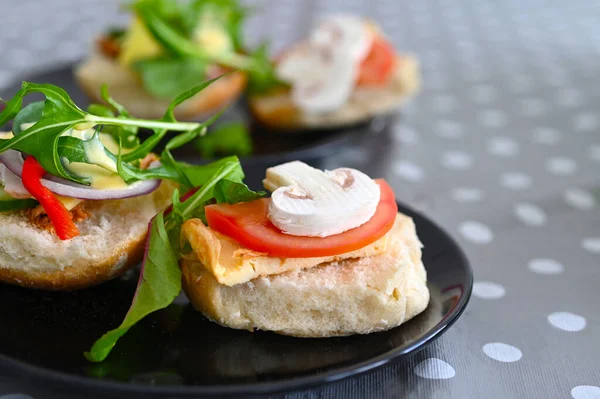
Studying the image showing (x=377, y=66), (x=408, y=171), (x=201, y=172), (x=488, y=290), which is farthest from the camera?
(x=377, y=66)

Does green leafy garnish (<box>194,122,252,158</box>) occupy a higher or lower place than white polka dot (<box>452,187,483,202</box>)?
higher

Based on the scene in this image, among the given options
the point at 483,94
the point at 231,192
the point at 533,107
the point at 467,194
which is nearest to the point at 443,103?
the point at 483,94

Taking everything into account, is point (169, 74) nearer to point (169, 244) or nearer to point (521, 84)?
point (169, 244)

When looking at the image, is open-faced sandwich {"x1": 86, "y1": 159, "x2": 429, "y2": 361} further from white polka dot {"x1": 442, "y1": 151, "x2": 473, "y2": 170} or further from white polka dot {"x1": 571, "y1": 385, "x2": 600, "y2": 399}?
white polka dot {"x1": 442, "y1": 151, "x2": 473, "y2": 170}

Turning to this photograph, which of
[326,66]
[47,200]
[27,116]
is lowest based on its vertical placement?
[326,66]

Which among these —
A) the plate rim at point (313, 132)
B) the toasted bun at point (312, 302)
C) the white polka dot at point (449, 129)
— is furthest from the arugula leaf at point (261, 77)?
the toasted bun at point (312, 302)

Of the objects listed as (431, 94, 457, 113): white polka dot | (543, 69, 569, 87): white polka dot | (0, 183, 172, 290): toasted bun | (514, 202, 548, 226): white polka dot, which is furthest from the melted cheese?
(543, 69, 569, 87): white polka dot

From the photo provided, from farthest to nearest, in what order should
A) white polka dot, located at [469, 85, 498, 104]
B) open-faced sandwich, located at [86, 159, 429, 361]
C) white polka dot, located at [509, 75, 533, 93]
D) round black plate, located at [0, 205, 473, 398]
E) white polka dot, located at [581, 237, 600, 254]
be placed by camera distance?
white polka dot, located at [509, 75, 533, 93]
white polka dot, located at [469, 85, 498, 104]
white polka dot, located at [581, 237, 600, 254]
open-faced sandwich, located at [86, 159, 429, 361]
round black plate, located at [0, 205, 473, 398]
